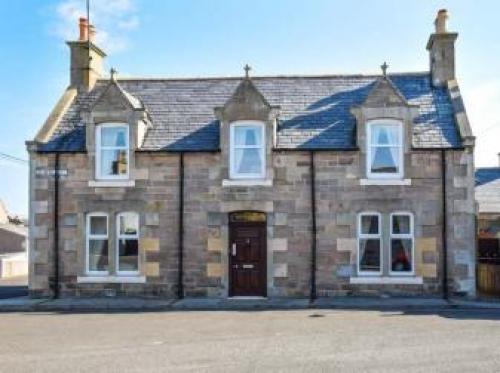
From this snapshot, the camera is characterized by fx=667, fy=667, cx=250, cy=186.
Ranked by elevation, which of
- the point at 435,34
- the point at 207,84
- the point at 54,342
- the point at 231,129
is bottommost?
the point at 54,342

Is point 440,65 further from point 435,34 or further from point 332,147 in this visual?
point 332,147

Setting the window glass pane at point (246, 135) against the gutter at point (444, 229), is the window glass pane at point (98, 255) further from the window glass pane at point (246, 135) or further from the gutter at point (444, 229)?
the gutter at point (444, 229)

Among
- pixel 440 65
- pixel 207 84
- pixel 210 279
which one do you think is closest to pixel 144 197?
pixel 210 279

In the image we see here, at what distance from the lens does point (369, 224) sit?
21297 millimetres

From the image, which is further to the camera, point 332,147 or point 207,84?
point 207,84

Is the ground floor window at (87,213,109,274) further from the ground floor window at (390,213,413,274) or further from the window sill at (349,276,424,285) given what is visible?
the ground floor window at (390,213,413,274)

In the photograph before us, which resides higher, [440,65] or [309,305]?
[440,65]

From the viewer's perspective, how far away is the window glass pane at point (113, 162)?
2194 centimetres

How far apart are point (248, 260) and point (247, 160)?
3230mm

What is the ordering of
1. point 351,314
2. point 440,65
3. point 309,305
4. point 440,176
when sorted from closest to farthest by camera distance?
point 351,314 → point 309,305 → point 440,176 → point 440,65

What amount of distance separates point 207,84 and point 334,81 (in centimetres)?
469

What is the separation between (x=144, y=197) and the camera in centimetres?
2166

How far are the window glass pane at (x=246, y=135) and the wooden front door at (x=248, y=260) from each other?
2674 millimetres

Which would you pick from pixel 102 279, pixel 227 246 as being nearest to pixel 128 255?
pixel 102 279
